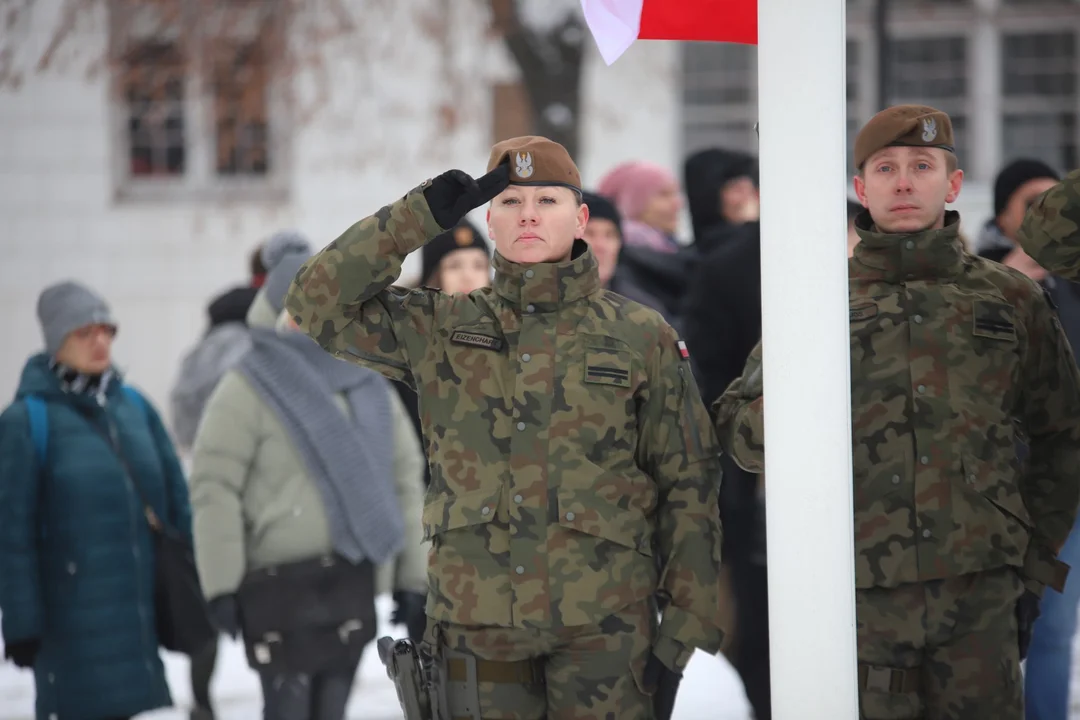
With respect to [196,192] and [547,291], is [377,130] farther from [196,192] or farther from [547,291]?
[547,291]

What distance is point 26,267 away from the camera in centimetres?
1380

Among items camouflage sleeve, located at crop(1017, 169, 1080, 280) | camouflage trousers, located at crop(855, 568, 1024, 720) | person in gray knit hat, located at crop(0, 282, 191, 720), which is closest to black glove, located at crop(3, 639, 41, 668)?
person in gray knit hat, located at crop(0, 282, 191, 720)

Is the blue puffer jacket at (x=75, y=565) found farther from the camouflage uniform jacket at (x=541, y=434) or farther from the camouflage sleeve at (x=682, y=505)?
the camouflage sleeve at (x=682, y=505)

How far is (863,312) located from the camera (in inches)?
143

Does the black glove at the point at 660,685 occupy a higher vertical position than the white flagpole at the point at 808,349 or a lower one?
lower

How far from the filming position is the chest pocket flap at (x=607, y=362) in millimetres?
3371

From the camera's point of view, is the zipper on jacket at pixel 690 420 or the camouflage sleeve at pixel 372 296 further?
the zipper on jacket at pixel 690 420

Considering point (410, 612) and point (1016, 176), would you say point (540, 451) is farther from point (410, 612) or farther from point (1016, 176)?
point (1016, 176)

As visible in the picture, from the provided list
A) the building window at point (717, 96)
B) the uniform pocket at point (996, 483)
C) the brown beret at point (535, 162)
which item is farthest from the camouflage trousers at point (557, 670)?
the building window at point (717, 96)

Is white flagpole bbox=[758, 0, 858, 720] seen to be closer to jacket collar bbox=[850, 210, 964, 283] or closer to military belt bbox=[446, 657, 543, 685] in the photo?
military belt bbox=[446, 657, 543, 685]

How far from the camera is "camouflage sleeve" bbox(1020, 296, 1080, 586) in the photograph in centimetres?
368

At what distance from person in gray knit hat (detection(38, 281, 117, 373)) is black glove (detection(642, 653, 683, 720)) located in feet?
8.64

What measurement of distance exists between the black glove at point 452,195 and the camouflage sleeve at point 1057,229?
4.04ft

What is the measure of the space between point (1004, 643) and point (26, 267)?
1170cm
